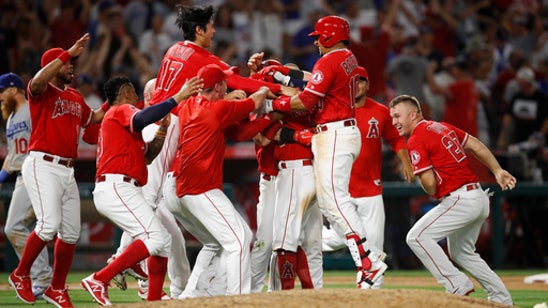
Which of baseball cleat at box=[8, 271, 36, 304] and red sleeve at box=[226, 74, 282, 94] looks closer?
red sleeve at box=[226, 74, 282, 94]

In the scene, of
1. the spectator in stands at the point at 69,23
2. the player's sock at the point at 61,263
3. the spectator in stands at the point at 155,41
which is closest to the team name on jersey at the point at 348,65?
the player's sock at the point at 61,263

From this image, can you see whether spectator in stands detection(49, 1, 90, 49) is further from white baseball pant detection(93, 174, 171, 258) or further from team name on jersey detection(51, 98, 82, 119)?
white baseball pant detection(93, 174, 171, 258)

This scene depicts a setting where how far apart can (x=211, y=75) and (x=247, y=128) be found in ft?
1.93

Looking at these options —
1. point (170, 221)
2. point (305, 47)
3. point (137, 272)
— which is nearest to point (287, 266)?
point (170, 221)

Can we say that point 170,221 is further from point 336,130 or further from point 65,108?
point 336,130

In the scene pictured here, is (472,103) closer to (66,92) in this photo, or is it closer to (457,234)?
(457,234)

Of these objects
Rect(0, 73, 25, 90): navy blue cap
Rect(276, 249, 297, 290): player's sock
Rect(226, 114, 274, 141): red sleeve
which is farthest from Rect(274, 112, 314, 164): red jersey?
Rect(0, 73, 25, 90): navy blue cap

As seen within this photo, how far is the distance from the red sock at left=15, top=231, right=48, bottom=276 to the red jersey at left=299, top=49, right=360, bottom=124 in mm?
2503

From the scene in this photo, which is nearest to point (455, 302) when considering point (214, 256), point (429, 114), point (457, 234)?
point (457, 234)

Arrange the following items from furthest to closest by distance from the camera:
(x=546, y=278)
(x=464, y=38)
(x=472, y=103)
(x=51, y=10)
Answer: (x=464, y=38), (x=51, y=10), (x=472, y=103), (x=546, y=278)

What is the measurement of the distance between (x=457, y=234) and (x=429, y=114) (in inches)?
245

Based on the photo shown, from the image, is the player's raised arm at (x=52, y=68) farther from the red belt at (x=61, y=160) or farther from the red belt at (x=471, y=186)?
the red belt at (x=471, y=186)

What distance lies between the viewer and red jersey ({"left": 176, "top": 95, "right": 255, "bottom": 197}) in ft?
23.1

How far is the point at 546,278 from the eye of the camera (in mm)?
10383
